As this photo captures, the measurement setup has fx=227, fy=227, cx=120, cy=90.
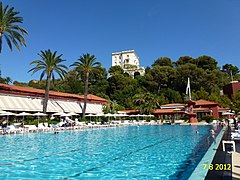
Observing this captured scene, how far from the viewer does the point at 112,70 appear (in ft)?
264

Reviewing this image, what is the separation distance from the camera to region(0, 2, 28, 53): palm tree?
24.0 metres

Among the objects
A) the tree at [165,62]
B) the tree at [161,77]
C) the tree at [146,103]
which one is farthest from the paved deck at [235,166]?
the tree at [165,62]

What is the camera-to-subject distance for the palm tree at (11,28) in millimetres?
23959

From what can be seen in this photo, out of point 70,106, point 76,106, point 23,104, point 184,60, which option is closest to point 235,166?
point 23,104

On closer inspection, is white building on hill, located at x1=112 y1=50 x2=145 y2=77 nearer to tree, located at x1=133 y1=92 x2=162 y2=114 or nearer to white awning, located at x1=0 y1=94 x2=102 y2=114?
tree, located at x1=133 y1=92 x2=162 y2=114

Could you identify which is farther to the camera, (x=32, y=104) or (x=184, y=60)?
(x=184, y=60)

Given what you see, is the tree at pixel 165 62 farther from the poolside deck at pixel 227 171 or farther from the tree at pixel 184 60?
the poolside deck at pixel 227 171

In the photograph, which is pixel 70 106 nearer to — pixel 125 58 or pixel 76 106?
pixel 76 106

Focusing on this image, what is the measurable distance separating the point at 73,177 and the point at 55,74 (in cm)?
2714

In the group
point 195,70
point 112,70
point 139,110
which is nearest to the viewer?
point 139,110

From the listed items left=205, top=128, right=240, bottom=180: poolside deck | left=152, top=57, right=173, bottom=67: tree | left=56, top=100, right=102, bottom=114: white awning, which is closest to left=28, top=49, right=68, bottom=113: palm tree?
left=56, top=100, right=102, bottom=114: white awning

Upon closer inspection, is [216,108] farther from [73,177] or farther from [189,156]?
[73,177]

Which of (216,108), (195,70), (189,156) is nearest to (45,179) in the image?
(189,156)

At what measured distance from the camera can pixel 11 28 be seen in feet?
81.3
